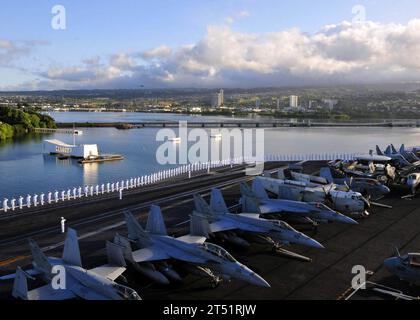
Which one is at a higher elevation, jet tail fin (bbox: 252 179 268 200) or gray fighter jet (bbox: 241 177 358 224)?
jet tail fin (bbox: 252 179 268 200)

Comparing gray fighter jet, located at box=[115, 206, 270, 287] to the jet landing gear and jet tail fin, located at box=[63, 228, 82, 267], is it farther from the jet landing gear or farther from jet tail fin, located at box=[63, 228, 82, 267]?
the jet landing gear

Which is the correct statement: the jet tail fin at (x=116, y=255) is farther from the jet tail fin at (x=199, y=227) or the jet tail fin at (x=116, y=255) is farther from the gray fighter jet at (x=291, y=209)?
the gray fighter jet at (x=291, y=209)

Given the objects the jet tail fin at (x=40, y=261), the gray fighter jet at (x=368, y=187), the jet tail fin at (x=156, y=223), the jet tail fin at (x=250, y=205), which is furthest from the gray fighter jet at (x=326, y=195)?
the jet tail fin at (x=40, y=261)

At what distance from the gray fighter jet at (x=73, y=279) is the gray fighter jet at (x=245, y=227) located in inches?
286

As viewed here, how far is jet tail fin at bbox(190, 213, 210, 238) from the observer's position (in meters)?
24.8

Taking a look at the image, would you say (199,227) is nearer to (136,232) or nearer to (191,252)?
(191,252)

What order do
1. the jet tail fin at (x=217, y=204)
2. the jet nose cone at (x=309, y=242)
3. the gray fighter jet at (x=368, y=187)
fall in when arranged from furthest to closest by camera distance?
1. the gray fighter jet at (x=368, y=187)
2. the jet tail fin at (x=217, y=204)
3. the jet nose cone at (x=309, y=242)

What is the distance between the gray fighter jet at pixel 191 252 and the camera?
19953mm

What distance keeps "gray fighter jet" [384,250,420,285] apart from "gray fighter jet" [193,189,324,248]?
4461mm

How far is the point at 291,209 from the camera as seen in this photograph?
31.0 meters

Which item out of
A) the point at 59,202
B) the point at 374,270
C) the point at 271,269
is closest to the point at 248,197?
the point at 271,269

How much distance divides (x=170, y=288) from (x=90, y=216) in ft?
53.4

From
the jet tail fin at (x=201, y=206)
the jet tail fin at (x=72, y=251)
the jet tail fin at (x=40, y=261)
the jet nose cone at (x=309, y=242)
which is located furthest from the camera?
the jet tail fin at (x=201, y=206)

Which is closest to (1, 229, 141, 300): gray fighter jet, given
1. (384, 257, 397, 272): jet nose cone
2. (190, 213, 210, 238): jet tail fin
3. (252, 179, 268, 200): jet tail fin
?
(190, 213, 210, 238): jet tail fin
